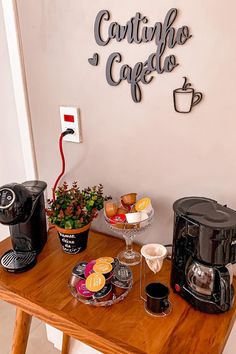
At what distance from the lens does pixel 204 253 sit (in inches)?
33.6

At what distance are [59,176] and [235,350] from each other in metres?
0.93

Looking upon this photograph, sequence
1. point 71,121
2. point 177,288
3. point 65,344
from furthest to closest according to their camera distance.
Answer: point 65,344 < point 71,121 < point 177,288

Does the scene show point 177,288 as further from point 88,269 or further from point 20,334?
point 20,334

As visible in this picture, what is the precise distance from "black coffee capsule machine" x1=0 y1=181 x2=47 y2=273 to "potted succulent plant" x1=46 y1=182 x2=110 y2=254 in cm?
6

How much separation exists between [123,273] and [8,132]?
4.09 ft

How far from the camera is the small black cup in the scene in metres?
0.89

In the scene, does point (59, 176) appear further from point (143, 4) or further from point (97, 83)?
point (143, 4)

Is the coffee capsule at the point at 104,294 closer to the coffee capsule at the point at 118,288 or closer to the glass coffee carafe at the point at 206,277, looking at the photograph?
the coffee capsule at the point at 118,288

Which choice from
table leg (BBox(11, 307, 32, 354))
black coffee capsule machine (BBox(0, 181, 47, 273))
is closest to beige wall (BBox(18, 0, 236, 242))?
black coffee capsule machine (BBox(0, 181, 47, 273))

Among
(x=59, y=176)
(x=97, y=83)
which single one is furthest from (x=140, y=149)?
(x=59, y=176)

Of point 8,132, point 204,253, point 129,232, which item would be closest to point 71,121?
point 129,232

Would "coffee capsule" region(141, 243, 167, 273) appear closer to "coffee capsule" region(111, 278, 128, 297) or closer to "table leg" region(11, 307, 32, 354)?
"coffee capsule" region(111, 278, 128, 297)

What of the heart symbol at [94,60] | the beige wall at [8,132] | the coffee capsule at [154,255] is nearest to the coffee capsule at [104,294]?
the coffee capsule at [154,255]

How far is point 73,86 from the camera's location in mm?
A: 1175
